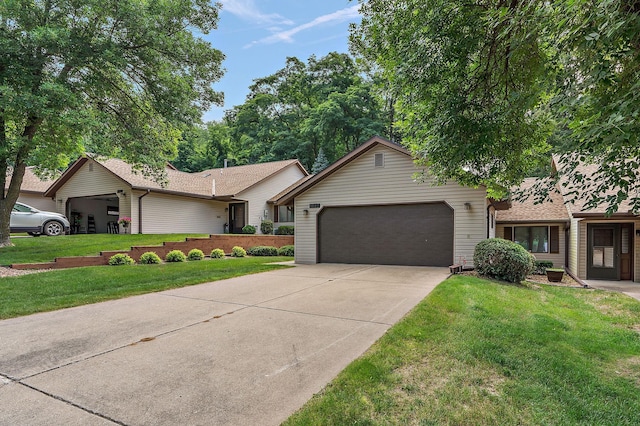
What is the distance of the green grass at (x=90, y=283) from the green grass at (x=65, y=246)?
222cm

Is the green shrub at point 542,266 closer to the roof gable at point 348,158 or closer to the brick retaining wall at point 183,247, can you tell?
the roof gable at point 348,158

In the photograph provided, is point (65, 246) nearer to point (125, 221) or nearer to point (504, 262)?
point (125, 221)

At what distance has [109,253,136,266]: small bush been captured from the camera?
439 inches

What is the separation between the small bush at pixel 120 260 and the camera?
36.6ft

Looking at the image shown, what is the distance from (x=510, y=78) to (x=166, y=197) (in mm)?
17218

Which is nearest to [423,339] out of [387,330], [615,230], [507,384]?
[387,330]

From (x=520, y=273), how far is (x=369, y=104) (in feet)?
83.0

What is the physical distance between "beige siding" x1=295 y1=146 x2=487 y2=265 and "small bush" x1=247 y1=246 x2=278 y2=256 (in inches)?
111

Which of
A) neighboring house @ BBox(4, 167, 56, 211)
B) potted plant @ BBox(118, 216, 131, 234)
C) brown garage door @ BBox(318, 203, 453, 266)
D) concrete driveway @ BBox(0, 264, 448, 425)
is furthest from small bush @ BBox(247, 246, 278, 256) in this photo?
neighboring house @ BBox(4, 167, 56, 211)

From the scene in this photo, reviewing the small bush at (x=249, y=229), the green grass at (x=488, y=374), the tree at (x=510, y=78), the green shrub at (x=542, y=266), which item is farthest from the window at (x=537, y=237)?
the small bush at (x=249, y=229)

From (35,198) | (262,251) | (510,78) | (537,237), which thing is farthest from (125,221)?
(537,237)

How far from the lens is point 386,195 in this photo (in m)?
12.3

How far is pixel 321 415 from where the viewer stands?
2580 millimetres

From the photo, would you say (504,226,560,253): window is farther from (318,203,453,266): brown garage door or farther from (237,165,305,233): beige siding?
(237,165,305,233): beige siding
